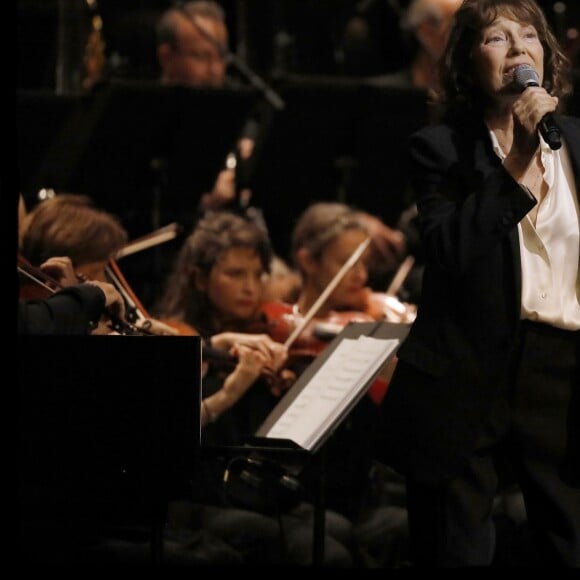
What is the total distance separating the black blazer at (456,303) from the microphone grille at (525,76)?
0.39 feet

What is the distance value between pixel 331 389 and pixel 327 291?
1.03 metres

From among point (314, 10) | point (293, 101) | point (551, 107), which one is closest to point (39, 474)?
point (551, 107)

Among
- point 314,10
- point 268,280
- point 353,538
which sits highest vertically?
point 314,10

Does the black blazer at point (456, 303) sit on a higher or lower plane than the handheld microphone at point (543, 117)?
lower

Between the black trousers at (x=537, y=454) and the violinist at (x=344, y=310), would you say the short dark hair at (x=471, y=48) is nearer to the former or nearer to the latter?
the black trousers at (x=537, y=454)

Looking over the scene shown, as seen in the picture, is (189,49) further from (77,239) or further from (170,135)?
(77,239)

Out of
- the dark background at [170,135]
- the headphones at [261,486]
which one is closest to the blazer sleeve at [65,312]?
the headphones at [261,486]

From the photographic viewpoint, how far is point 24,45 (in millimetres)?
5680

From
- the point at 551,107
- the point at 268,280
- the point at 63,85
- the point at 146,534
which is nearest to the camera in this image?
the point at 551,107

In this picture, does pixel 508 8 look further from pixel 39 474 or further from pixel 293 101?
pixel 293 101

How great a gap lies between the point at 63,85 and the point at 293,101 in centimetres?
125

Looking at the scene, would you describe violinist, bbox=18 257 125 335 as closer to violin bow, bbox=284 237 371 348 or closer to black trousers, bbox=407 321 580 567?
black trousers, bbox=407 321 580 567

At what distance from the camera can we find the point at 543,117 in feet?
6.98

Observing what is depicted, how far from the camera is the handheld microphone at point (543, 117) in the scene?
212 cm
